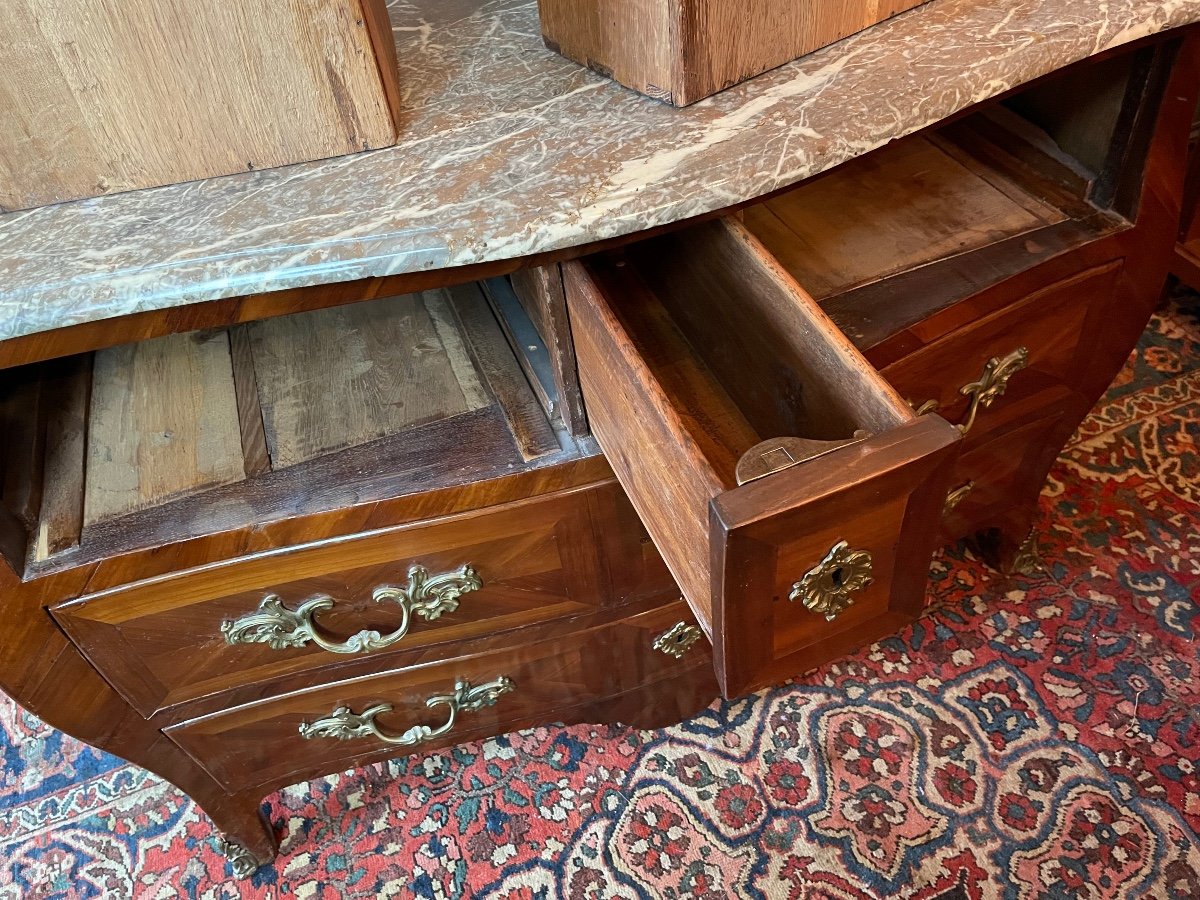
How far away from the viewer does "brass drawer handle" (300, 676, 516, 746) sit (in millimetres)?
824

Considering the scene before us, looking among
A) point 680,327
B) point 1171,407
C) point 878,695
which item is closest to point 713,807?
point 878,695

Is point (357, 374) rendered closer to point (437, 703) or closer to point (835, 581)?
point (437, 703)

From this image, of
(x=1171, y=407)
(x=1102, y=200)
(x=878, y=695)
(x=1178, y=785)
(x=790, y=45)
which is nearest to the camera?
(x=790, y=45)

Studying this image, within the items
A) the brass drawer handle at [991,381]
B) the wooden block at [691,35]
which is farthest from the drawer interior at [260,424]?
the brass drawer handle at [991,381]

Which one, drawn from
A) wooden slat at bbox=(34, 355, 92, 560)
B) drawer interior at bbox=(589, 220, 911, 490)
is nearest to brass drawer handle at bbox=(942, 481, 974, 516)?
drawer interior at bbox=(589, 220, 911, 490)

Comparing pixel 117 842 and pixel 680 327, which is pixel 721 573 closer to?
pixel 680 327

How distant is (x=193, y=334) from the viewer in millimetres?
797

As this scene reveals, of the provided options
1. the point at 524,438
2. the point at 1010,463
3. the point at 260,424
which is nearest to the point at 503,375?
the point at 524,438

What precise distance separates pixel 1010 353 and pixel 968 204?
136 mm

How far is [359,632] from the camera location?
0.75 m

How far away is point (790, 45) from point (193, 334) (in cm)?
55

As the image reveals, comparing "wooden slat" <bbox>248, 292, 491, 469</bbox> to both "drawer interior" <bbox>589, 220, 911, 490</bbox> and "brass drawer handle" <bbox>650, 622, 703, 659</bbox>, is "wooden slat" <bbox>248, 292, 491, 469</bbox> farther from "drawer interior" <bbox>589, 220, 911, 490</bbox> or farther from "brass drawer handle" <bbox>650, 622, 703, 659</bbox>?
"brass drawer handle" <bbox>650, 622, 703, 659</bbox>

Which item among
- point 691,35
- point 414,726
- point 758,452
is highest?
point 691,35

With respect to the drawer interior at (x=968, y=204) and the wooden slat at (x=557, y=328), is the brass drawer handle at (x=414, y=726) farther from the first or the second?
the drawer interior at (x=968, y=204)
